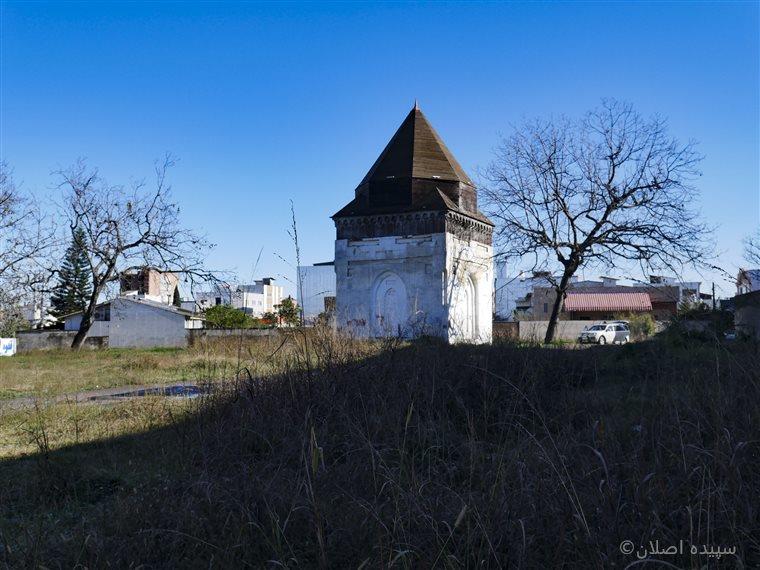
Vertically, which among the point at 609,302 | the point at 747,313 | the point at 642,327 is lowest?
the point at 642,327

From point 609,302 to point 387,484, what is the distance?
2440 inches

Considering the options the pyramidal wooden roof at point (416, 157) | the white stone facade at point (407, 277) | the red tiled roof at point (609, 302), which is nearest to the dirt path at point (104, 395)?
the white stone facade at point (407, 277)

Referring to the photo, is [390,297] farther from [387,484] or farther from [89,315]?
[387,484]

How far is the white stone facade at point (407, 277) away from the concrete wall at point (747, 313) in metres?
21.9

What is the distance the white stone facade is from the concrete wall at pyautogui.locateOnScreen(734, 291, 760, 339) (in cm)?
2186

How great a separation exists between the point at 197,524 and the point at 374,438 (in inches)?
72.8

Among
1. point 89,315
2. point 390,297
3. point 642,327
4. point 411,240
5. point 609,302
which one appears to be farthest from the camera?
point 609,302

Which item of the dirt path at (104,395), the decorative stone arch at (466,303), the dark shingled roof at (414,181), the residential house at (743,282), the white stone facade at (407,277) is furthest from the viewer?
the dark shingled roof at (414,181)

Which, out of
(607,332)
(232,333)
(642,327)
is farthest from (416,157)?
(232,333)

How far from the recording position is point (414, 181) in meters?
36.1

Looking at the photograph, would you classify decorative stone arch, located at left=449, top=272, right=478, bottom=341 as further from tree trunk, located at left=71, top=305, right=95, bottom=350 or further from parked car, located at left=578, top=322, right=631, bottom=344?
tree trunk, located at left=71, top=305, right=95, bottom=350

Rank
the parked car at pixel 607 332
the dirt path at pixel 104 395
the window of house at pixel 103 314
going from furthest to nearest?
the window of house at pixel 103 314 → the parked car at pixel 607 332 → the dirt path at pixel 104 395

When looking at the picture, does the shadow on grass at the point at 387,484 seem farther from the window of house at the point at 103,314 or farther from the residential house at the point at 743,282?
the window of house at the point at 103,314

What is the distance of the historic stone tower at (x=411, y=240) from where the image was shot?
115 ft
